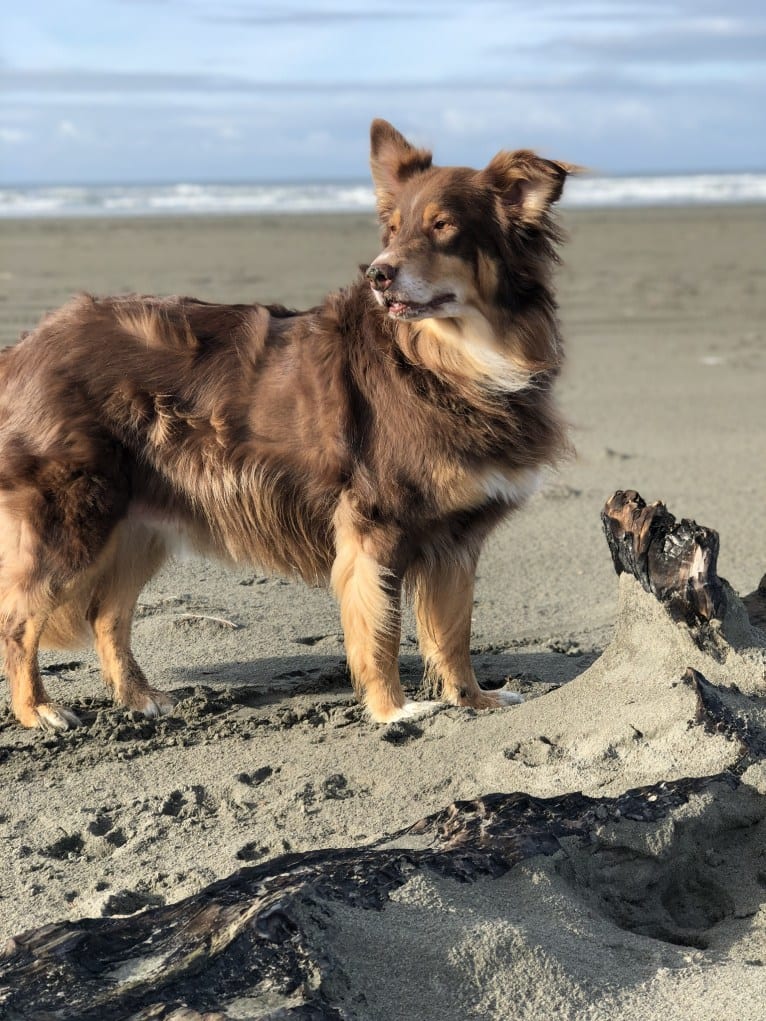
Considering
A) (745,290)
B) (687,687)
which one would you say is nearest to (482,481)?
(687,687)

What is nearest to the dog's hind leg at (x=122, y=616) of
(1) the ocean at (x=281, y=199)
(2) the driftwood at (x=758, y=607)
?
(2) the driftwood at (x=758, y=607)

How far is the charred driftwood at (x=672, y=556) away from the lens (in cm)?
354

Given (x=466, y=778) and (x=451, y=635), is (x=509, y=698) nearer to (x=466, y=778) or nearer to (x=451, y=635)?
(x=451, y=635)

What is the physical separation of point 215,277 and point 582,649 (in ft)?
45.5

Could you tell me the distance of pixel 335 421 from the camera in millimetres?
4234

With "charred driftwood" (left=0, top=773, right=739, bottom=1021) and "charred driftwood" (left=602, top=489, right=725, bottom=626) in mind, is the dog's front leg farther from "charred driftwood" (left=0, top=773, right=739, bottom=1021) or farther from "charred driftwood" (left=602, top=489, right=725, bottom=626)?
"charred driftwood" (left=0, top=773, right=739, bottom=1021)

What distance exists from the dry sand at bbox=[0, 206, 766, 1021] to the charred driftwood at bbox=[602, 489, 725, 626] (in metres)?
0.12

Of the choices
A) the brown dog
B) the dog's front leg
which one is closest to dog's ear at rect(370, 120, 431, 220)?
the brown dog

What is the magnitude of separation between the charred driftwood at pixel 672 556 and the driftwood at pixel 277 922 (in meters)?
0.29

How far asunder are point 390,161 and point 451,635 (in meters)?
1.85

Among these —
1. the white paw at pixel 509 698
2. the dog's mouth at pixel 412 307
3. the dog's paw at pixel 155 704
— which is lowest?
the white paw at pixel 509 698

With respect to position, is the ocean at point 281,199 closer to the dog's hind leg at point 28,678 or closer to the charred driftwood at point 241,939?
the dog's hind leg at point 28,678

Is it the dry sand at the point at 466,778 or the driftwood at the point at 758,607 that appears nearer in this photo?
the dry sand at the point at 466,778

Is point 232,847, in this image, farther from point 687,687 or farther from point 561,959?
point 687,687
